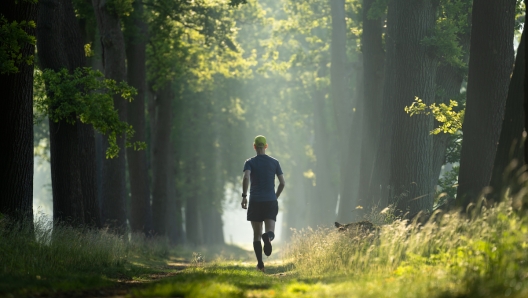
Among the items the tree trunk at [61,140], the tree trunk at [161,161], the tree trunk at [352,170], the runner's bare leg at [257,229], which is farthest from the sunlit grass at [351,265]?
the tree trunk at [161,161]

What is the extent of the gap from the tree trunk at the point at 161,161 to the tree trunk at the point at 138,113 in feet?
11.3

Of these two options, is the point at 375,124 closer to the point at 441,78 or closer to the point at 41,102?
the point at 441,78

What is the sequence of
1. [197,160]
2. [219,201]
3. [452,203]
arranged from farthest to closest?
[219,201]
[197,160]
[452,203]

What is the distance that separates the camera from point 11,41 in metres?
13.6

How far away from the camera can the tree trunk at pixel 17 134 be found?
14258mm

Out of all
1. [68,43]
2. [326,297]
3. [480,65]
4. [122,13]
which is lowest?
[326,297]

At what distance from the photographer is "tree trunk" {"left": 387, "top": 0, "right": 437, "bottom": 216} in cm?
1822

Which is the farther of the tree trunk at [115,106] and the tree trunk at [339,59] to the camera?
the tree trunk at [339,59]

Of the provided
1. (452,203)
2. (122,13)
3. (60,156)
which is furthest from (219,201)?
(452,203)

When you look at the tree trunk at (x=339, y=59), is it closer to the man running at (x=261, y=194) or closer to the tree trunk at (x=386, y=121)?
the tree trunk at (x=386, y=121)

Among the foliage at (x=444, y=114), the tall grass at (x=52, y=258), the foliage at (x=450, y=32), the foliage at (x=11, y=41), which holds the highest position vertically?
the foliage at (x=450, y=32)

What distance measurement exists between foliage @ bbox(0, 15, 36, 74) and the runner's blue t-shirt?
13.4ft

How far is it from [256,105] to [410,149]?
33.4 meters

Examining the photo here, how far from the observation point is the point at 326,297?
26.1 feet
